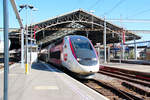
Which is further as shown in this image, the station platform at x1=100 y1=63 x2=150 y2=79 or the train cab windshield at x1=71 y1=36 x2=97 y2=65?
the station platform at x1=100 y1=63 x2=150 y2=79

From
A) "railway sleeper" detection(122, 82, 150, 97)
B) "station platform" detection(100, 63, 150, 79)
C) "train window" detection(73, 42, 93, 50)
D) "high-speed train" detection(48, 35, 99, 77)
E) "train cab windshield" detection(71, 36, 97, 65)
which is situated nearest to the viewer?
"railway sleeper" detection(122, 82, 150, 97)

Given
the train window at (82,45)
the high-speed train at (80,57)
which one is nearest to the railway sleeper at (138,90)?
the high-speed train at (80,57)

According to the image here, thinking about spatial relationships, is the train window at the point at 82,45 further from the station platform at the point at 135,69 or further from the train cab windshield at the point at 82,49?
the station platform at the point at 135,69

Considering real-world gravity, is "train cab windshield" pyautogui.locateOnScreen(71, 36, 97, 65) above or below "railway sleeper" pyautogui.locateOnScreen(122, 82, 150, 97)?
above

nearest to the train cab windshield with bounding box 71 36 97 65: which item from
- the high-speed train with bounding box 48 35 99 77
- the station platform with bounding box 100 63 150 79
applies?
the high-speed train with bounding box 48 35 99 77

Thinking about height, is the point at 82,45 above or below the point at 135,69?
above

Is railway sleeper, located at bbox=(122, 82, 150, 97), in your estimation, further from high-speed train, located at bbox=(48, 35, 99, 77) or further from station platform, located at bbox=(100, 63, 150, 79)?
station platform, located at bbox=(100, 63, 150, 79)

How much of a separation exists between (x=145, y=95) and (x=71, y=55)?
19.0ft

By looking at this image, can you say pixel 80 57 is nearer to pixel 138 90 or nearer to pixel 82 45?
pixel 82 45

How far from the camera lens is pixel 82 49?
43.7 ft

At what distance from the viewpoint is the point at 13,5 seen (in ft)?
45.5

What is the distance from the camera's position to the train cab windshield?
497 inches

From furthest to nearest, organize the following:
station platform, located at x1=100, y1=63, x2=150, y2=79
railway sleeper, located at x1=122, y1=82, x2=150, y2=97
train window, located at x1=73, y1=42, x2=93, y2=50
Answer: station platform, located at x1=100, y1=63, x2=150, y2=79
train window, located at x1=73, y1=42, x2=93, y2=50
railway sleeper, located at x1=122, y1=82, x2=150, y2=97

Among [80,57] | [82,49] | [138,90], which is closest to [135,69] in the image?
[82,49]
